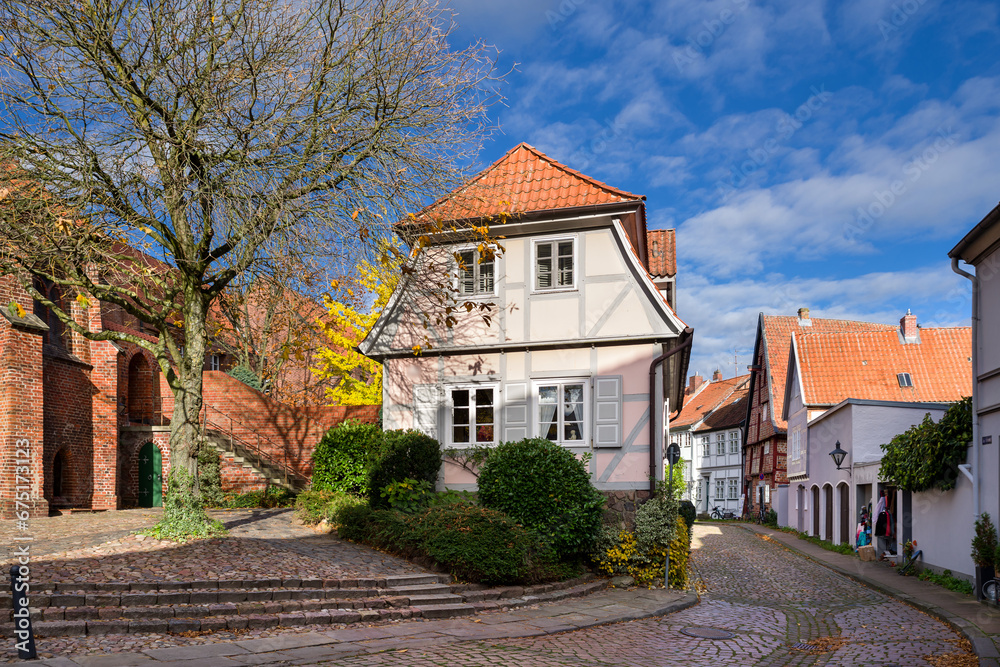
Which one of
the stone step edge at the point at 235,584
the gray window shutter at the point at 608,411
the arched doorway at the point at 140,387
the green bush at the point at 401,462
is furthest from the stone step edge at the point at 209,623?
the arched doorway at the point at 140,387

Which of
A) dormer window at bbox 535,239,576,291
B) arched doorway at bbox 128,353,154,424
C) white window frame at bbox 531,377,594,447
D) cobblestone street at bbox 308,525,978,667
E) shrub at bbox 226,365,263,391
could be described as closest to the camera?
cobblestone street at bbox 308,525,978,667

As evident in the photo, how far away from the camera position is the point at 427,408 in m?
16.4

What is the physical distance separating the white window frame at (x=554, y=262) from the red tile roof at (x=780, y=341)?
961 inches

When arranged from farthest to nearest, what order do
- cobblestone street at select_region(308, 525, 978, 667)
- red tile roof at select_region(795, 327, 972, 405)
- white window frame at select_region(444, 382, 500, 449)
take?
red tile roof at select_region(795, 327, 972, 405), white window frame at select_region(444, 382, 500, 449), cobblestone street at select_region(308, 525, 978, 667)

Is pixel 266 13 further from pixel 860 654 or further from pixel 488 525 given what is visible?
pixel 860 654

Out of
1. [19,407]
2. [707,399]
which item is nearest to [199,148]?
[19,407]

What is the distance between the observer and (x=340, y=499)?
1581 centimetres

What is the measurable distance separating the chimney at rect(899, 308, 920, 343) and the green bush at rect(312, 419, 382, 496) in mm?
26842

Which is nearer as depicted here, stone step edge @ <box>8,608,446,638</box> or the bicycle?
stone step edge @ <box>8,608,446,638</box>

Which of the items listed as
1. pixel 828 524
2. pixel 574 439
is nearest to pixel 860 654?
pixel 574 439

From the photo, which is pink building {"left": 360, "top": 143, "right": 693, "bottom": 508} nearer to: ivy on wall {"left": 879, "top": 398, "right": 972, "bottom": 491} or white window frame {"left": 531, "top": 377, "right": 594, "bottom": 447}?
white window frame {"left": 531, "top": 377, "right": 594, "bottom": 447}

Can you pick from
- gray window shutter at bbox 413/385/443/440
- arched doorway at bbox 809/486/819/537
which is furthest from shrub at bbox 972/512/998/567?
arched doorway at bbox 809/486/819/537

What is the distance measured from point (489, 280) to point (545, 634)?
8.34 metres

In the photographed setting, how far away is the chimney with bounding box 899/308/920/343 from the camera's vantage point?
3372cm
